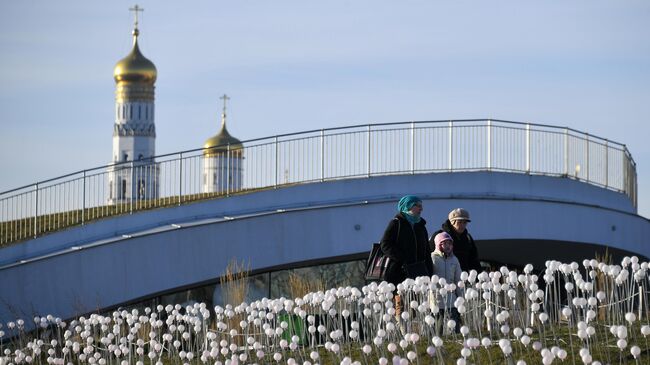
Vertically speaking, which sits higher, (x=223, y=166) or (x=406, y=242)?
(x=223, y=166)

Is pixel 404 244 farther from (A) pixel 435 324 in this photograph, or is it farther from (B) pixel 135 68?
(B) pixel 135 68

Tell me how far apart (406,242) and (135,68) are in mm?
118961

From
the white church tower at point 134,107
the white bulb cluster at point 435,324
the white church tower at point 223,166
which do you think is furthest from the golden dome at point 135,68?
the white bulb cluster at point 435,324

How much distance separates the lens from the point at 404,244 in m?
16.3

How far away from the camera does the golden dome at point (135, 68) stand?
131625mm

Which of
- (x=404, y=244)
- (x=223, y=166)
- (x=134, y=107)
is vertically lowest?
(x=404, y=244)

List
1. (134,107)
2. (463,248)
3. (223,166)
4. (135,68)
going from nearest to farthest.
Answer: (463,248) < (223,166) < (135,68) < (134,107)

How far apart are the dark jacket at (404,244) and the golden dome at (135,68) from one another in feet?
379

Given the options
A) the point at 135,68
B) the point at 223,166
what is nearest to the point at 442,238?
the point at 223,166

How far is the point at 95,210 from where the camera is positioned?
99.9ft

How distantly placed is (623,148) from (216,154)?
985 centimetres

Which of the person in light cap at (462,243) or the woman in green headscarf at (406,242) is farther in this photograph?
the person in light cap at (462,243)

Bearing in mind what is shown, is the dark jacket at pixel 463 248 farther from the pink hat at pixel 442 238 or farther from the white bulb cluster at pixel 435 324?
the pink hat at pixel 442 238

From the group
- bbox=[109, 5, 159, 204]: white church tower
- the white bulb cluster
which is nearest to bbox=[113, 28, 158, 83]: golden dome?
bbox=[109, 5, 159, 204]: white church tower
